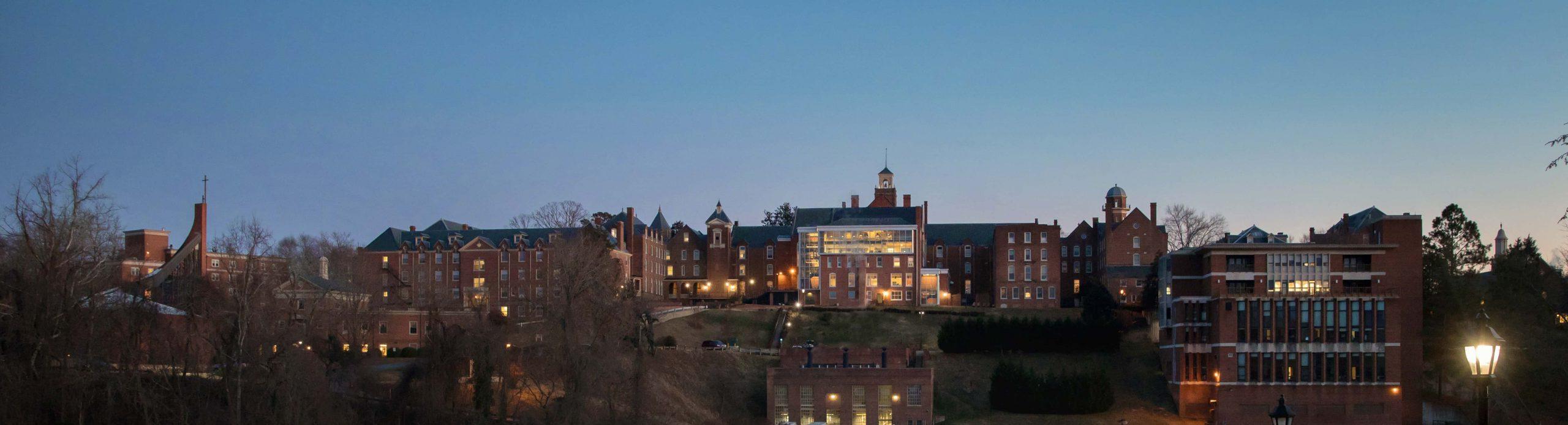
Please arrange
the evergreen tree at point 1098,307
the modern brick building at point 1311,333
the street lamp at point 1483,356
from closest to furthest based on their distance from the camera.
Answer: the street lamp at point 1483,356
the modern brick building at point 1311,333
the evergreen tree at point 1098,307

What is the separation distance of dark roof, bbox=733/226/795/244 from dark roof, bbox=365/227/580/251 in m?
20.3

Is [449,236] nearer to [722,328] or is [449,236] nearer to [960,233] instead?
[722,328]

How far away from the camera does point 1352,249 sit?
2886 inches

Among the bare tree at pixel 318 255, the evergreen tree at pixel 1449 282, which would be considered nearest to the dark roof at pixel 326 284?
the bare tree at pixel 318 255

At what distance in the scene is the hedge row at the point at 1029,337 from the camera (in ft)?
278

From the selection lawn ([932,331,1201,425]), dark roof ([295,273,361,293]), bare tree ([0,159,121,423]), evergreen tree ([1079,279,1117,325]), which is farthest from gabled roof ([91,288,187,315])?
evergreen tree ([1079,279,1117,325])

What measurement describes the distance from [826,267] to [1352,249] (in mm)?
42398

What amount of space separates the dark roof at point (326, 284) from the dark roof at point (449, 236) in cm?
1123

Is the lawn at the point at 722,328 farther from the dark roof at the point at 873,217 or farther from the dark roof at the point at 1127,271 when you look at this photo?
the dark roof at the point at 1127,271

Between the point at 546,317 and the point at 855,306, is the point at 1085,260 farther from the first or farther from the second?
A: the point at 546,317

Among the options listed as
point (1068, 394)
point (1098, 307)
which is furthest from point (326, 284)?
point (1098, 307)

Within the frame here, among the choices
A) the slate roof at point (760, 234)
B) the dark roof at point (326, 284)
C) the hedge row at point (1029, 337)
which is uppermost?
the slate roof at point (760, 234)

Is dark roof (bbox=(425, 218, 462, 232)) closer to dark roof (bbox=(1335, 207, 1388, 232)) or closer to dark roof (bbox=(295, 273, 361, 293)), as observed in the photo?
dark roof (bbox=(295, 273, 361, 293))

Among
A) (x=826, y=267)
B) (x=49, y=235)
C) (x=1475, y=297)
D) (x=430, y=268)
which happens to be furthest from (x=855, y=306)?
(x=49, y=235)
